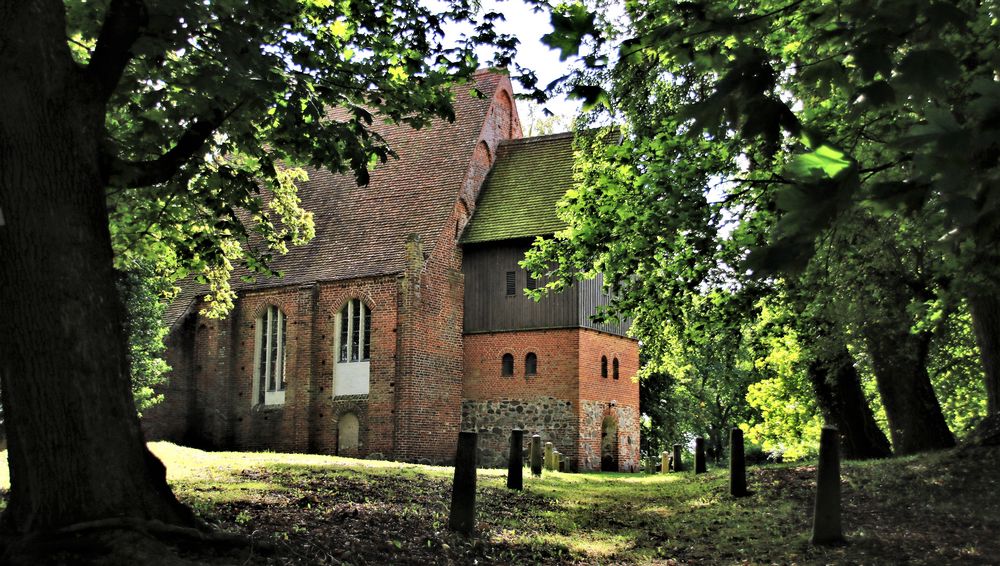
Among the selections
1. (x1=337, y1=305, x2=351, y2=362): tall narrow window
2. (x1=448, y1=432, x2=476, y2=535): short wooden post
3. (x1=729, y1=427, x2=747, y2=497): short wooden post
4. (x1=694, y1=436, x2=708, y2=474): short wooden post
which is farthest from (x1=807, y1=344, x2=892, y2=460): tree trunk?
(x1=337, y1=305, x2=351, y2=362): tall narrow window

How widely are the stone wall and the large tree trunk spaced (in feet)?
75.0

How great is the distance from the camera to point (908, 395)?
49.3ft

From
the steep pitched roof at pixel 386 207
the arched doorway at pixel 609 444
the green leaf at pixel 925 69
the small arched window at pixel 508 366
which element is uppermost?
the steep pitched roof at pixel 386 207

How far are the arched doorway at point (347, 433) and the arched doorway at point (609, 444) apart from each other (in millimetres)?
8560

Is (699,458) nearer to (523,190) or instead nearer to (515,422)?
(515,422)

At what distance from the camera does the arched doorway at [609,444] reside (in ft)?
99.0

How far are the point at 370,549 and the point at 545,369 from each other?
21.8 m

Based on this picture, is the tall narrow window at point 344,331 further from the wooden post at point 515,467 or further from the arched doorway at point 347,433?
the wooden post at point 515,467

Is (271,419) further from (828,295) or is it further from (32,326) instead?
(32,326)

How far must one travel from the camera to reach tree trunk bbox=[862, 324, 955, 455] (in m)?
14.7

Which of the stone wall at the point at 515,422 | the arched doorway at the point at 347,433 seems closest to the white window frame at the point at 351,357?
the arched doorway at the point at 347,433

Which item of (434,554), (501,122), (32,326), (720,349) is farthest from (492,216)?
(32,326)

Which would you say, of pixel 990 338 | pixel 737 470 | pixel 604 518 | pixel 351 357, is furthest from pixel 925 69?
pixel 351 357

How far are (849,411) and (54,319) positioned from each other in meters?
14.9
